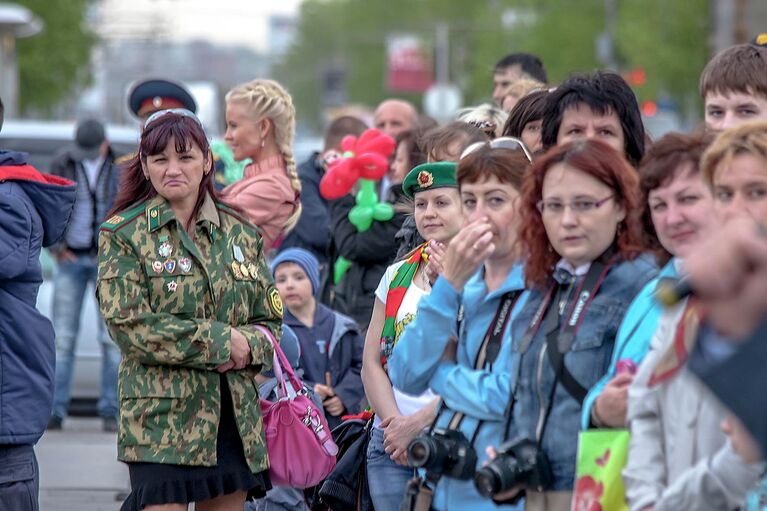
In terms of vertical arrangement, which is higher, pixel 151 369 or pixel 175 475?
pixel 151 369

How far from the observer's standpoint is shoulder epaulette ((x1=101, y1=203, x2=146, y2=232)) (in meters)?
5.57

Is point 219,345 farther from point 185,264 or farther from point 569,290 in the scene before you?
point 569,290

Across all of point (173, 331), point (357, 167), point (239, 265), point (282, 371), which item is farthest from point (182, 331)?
point (357, 167)

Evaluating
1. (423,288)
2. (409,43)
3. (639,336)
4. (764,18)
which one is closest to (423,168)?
(423,288)

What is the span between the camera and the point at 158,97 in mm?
9227

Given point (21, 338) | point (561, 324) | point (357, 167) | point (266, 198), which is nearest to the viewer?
point (561, 324)

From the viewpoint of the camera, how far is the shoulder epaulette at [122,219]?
219 inches

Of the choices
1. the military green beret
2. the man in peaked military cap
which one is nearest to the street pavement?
the man in peaked military cap

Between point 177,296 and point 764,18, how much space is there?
85.0 ft

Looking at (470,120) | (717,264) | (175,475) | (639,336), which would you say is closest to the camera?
(717,264)

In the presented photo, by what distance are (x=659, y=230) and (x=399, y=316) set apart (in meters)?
1.64

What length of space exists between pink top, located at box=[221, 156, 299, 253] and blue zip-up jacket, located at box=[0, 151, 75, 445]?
102 cm

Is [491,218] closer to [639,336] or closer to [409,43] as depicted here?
[639,336]

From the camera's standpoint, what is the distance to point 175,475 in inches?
217
